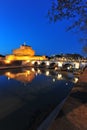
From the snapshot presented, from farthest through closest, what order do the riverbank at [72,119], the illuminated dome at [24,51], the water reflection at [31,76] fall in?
the illuminated dome at [24,51], the water reflection at [31,76], the riverbank at [72,119]

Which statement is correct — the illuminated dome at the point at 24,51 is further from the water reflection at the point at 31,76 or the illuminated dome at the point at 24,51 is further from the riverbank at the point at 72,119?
the riverbank at the point at 72,119

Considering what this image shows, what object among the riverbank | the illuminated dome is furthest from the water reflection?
the illuminated dome

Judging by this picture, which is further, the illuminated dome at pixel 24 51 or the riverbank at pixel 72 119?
the illuminated dome at pixel 24 51

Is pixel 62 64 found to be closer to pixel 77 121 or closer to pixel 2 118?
pixel 2 118

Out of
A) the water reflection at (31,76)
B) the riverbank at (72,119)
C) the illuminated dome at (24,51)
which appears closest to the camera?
the riverbank at (72,119)

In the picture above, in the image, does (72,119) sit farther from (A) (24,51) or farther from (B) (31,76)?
(A) (24,51)

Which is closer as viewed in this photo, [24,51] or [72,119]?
[72,119]

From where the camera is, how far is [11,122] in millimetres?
13344

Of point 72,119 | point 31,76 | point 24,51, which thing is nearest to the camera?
point 72,119

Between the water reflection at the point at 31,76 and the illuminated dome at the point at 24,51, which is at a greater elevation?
the illuminated dome at the point at 24,51

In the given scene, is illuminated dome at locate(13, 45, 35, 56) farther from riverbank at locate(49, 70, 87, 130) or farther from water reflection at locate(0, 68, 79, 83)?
riverbank at locate(49, 70, 87, 130)

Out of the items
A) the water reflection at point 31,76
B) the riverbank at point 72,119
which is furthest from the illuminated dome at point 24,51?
the riverbank at point 72,119

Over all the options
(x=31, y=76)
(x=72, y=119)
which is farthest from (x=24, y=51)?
(x=72, y=119)

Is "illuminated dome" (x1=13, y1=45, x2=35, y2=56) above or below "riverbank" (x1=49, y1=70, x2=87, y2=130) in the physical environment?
above
